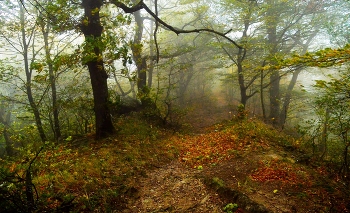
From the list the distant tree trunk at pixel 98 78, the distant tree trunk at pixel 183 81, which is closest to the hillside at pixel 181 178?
the distant tree trunk at pixel 98 78

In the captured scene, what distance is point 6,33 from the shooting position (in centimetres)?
1005

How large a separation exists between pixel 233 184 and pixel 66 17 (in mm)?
6844

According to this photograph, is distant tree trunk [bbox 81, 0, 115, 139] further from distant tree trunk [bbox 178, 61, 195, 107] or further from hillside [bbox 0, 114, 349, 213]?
distant tree trunk [bbox 178, 61, 195, 107]

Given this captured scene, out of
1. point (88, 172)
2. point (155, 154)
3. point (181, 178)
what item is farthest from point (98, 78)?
point (181, 178)

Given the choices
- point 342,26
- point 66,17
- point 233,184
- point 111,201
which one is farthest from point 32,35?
point 342,26

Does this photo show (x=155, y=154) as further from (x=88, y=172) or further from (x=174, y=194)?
(x=88, y=172)

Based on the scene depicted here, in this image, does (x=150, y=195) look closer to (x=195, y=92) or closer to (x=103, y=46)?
(x=103, y=46)

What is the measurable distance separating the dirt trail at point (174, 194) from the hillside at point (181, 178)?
0.02 metres

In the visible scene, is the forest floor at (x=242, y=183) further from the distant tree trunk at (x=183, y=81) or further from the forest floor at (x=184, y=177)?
the distant tree trunk at (x=183, y=81)

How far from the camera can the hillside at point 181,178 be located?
4.17m

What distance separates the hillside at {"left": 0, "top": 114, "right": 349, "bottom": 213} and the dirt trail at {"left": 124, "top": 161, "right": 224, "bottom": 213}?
21 millimetres

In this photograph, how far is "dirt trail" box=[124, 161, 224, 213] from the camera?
4465 millimetres

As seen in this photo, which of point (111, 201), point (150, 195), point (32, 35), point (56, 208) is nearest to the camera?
point (56, 208)

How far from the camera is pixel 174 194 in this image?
5.06 metres
